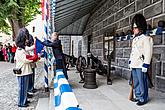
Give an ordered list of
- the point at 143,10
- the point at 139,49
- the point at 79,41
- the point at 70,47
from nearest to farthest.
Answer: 1. the point at 139,49
2. the point at 143,10
3. the point at 79,41
4. the point at 70,47

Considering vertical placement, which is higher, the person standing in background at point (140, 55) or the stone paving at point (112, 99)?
the person standing in background at point (140, 55)

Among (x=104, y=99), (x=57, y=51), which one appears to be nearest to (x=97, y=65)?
(x=57, y=51)

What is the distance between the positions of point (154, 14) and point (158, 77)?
1.42 m

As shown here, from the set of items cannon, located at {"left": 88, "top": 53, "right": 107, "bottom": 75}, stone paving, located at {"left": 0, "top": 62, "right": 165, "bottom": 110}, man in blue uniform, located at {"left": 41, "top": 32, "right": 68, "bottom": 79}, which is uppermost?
man in blue uniform, located at {"left": 41, "top": 32, "right": 68, "bottom": 79}

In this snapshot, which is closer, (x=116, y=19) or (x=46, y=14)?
(x=46, y=14)

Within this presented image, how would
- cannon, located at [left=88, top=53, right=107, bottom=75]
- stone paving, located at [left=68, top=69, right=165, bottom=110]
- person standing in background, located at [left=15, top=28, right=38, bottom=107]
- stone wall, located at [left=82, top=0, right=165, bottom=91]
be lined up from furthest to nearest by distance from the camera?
cannon, located at [left=88, top=53, right=107, bottom=75] → stone wall, located at [left=82, top=0, right=165, bottom=91] → person standing in background, located at [left=15, top=28, right=38, bottom=107] → stone paving, located at [left=68, top=69, right=165, bottom=110]

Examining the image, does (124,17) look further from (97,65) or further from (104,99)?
(104,99)

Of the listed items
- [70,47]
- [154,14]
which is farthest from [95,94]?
[70,47]

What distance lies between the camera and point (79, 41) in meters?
19.0

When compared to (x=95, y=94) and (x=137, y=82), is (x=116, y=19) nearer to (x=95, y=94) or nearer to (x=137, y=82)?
(x=95, y=94)

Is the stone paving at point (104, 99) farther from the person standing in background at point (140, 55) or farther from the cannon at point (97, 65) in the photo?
the cannon at point (97, 65)

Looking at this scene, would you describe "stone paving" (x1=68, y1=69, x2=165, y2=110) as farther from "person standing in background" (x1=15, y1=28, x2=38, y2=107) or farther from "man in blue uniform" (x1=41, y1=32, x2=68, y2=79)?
"person standing in background" (x1=15, y1=28, x2=38, y2=107)

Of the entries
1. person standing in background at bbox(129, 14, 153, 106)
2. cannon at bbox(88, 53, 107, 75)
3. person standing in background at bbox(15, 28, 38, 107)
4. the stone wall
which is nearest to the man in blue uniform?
person standing in background at bbox(15, 28, 38, 107)

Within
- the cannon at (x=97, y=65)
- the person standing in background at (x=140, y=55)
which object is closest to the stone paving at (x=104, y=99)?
the person standing in background at (x=140, y=55)
